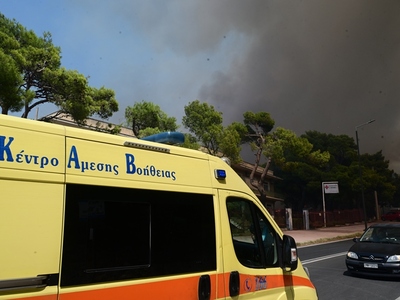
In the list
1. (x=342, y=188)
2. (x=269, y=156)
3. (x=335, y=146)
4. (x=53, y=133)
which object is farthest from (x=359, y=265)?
(x=335, y=146)

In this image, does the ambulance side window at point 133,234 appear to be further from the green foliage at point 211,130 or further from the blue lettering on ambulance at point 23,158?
the green foliage at point 211,130

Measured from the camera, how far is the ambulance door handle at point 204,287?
3.26 m

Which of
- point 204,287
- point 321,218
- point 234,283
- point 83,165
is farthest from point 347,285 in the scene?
point 321,218

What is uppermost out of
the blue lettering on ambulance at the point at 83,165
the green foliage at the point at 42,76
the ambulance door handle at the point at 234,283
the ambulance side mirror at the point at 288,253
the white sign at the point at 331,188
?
the green foliage at the point at 42,76

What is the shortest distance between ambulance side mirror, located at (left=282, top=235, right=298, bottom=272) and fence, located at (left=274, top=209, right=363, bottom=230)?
3334cm

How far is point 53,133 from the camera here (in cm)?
271

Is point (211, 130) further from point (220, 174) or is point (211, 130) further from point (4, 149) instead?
point (4, 149)

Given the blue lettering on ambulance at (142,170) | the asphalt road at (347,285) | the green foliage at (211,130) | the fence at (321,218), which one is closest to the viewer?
the blue lettering on ambulance at (142,170)

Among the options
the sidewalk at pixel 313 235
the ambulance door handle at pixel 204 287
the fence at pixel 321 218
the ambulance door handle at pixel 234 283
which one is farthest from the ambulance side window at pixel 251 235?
the fence at pixel 321 218

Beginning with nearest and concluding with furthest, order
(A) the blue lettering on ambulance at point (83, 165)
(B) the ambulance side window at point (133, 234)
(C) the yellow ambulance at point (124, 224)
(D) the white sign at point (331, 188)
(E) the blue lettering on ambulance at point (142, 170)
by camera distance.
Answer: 1. (C) the yellow ambulance at point (124, 224)
2. (B) the ambulance side window at point (133, 234)
3. (A) the blue lettering on ambulance at point (83, 165)
4. (E) the blue lettering on ambulance at point (142, 170)
5. (D) the white sign at point (331, 188)

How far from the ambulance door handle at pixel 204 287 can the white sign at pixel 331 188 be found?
40.1 m

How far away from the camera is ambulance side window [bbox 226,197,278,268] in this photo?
375 centimetres

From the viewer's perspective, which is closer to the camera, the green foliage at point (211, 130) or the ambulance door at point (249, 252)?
the ambulance door at point (249, 252)

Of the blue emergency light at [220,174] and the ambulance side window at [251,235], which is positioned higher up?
the blue emergency light at [220,174]
